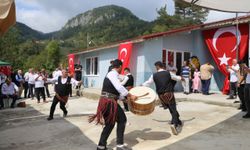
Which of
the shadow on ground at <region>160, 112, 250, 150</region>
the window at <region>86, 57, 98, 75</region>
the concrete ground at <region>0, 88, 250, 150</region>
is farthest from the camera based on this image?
the window at <region>86, 57, 98, 75</region>

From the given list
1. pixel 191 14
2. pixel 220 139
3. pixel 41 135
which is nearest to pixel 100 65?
pixel 41 135

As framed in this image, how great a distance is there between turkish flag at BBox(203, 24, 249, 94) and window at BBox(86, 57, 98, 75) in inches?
340

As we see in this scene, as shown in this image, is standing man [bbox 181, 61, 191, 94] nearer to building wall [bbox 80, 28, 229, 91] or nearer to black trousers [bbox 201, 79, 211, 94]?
black trousers [bbox 201, 79, 211, 94]

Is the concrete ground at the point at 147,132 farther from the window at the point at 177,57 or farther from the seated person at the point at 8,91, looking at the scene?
the window at the point at 177,57

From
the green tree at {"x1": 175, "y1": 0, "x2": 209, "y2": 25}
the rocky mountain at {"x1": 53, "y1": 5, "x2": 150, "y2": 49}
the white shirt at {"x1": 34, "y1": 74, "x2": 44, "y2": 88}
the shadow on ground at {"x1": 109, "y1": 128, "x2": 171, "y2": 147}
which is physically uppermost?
the rocky mountain at {"x1": 53, "y1": 5, "x2": 150, "y2": 49}

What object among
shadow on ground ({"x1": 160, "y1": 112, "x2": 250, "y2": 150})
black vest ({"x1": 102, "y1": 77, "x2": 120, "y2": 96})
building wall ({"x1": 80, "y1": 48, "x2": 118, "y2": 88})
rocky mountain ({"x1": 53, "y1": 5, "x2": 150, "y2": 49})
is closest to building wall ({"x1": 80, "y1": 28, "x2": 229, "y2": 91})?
building wall ({"x1": 80, "y1": 48, "x2": 118, "y2": 88})

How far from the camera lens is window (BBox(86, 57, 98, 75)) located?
2254 centimetres

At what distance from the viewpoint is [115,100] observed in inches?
258

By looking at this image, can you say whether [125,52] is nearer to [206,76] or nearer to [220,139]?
[206,76]

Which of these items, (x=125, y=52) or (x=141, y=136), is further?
(x=125, y=52)

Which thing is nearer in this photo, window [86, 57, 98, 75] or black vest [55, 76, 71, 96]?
black vest [55, 76, 71, 96]

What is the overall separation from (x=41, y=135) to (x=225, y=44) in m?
9.85

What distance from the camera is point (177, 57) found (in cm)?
1698

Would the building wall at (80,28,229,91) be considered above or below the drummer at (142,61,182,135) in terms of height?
above
